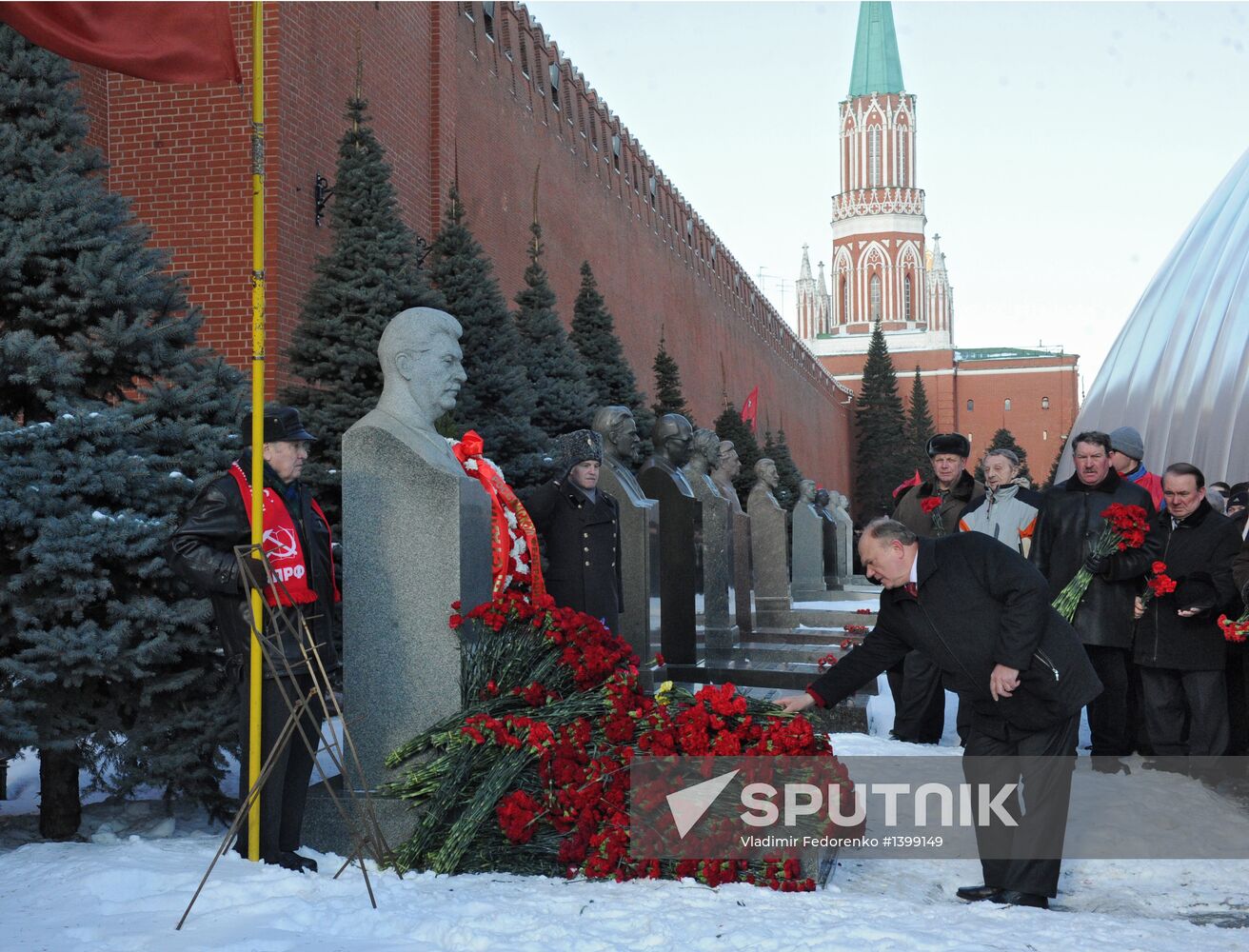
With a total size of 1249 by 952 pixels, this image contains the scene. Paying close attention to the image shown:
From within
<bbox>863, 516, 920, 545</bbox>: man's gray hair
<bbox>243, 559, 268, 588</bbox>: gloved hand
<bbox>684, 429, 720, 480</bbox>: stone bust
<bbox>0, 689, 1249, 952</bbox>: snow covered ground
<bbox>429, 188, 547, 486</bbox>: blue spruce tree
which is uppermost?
<bbox>429, 188, 547, 486</bbox>: blue spruce tree

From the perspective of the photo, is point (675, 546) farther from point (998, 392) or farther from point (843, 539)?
point (998, 392)

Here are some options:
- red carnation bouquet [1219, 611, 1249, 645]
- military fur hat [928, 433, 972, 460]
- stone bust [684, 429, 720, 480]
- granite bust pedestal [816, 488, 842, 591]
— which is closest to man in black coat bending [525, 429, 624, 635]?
military fur hat [928, 433, 972, 460]

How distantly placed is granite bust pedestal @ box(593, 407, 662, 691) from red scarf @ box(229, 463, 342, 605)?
4373 millimetres

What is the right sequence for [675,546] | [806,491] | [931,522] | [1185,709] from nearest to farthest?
[1185,709]
[931,522]
[675,546]
[806,491]

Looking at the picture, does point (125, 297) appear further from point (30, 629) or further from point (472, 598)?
point (472, 598)

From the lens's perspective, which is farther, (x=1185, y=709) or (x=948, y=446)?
(x=948, y=446)

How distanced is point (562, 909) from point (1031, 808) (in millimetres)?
1576

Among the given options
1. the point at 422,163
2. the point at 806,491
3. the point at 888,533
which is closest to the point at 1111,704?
the point at 888,533

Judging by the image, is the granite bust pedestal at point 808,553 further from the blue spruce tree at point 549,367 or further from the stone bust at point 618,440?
the stone bust at point 618,440

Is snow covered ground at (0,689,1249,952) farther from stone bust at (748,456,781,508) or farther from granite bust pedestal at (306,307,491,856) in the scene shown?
stone bust at (748,456,781,508)

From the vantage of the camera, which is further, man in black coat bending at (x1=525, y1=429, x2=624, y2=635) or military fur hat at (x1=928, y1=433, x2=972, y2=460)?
military fur hat at (x1=928, y1=433, x2=972, y2=460)

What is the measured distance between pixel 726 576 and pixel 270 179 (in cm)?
537

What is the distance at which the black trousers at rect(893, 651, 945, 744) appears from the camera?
7.16m

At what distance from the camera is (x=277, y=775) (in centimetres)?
452
